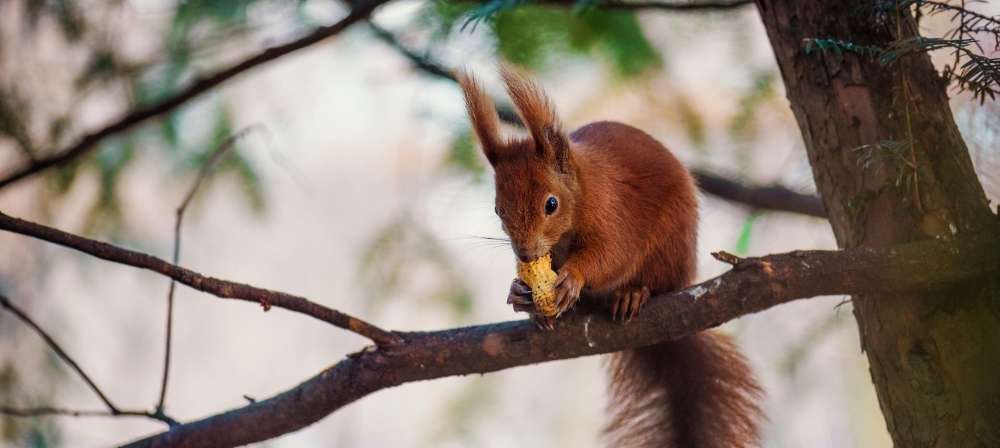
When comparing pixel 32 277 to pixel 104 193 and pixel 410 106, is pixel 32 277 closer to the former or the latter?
pixel 104 193

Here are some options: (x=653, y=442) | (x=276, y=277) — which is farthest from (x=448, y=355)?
(x=276, y=277)

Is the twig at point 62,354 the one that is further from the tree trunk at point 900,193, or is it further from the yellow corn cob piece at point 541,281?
the tree trunk at point 900,193

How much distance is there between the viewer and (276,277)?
3260mm

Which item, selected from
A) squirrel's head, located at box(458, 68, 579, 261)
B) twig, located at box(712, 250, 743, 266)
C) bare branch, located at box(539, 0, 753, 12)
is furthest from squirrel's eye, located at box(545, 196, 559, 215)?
bare branch, located at box(539, 0, 753, 12)

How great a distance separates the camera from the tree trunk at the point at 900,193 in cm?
118

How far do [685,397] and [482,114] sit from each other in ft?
1.95

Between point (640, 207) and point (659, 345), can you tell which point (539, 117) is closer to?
point (640, 207)

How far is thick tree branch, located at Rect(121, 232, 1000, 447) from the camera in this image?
1.16 meters

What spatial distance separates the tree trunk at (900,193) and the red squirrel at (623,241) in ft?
0.90

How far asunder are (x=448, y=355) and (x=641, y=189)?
19.5 inches

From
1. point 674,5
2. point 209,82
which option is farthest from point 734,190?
point 209,82

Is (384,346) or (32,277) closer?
(384,346)

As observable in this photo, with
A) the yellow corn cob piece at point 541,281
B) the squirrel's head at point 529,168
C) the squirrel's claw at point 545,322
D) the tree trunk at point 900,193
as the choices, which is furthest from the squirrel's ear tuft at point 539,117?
the tree trunk at point 900,193

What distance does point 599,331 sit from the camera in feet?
4.19
